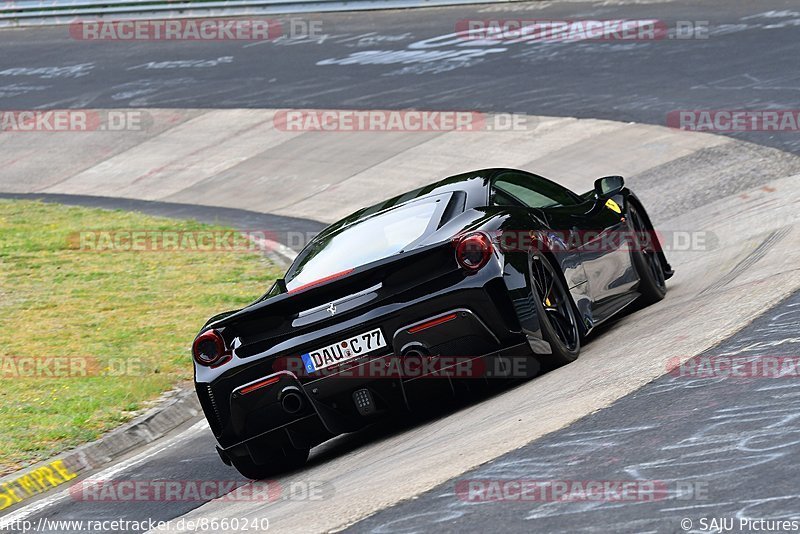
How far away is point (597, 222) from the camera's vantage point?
8.76 m

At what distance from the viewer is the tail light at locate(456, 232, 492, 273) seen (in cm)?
707

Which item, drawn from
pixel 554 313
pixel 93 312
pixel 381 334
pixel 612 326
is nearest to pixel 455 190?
pixel 554 313

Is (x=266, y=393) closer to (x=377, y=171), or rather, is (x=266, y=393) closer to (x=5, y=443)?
(x=5, y=443)

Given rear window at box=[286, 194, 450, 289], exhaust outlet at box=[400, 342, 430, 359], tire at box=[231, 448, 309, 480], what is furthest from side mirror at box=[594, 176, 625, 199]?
tire at box=[231, 448, 309, 480]

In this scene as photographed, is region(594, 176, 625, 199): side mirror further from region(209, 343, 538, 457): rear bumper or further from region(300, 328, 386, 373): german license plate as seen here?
region(300, 328, 386, 373): german license plate

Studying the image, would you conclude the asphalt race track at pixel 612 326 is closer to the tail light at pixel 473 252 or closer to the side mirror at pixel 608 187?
the tail light at pixel 473 252

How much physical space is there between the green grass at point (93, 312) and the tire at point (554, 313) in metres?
3.21

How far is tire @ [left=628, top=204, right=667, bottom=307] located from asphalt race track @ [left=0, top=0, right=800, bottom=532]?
0.65 feet

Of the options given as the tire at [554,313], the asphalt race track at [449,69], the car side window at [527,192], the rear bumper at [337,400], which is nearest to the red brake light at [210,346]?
the rear bumper at [337,400]

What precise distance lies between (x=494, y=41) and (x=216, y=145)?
5.45 metres

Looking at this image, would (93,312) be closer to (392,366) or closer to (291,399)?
(291,399)

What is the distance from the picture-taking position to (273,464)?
7438 mm

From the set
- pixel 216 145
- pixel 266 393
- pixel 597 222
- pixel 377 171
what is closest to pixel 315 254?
pixel 266 393

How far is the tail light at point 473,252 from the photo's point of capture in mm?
7066
